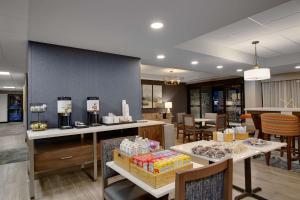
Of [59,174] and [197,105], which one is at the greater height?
[197,105]

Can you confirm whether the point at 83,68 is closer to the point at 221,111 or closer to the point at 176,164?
the point at 176,164

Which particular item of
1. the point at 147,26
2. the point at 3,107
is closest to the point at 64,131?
the point at 147,26

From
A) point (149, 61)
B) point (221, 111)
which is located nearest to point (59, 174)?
point (149, 61)

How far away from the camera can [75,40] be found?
3.02m

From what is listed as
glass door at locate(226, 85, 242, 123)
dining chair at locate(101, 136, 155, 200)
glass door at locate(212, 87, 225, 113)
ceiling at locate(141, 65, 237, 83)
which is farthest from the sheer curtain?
dining chair at locate(101, 136, 155, 200)

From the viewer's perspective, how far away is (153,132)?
143 inches

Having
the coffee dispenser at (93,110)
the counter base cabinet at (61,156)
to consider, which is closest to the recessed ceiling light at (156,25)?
the coffee dispenser at (93,110)

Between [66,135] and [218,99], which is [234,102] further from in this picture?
[66,135]

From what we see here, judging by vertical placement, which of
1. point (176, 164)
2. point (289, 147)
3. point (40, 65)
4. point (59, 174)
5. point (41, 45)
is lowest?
point (59, 174)

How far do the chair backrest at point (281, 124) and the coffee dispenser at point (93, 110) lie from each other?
3.24 m

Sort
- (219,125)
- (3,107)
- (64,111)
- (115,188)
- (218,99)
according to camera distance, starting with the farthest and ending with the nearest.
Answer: (3,107)
(218,99)
(219,125)
(64,111)
(115,188)

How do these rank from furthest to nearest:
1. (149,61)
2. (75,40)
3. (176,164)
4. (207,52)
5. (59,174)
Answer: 1. (149,61)
2. (207,52)
3. (59,174)
4. (75,40)
5. (176,164)

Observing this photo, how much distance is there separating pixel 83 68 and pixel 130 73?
1.02m

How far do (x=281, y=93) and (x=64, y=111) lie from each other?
23.7 ft
